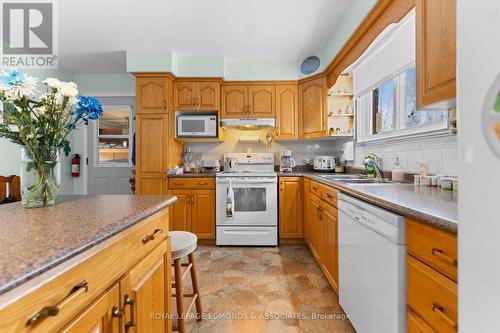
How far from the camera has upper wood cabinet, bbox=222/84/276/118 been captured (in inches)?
135

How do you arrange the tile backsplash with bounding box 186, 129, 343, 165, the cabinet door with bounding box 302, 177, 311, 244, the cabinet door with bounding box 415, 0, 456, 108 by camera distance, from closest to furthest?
the cabinet door with bounding box 415, 0, 456, 108
the cabinet door with bounding box 302, 177, 311, 244
the tile backsplash with bounding box 186, 129, 343, 165

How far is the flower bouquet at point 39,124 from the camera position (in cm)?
85

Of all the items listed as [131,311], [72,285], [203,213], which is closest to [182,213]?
[203,213]

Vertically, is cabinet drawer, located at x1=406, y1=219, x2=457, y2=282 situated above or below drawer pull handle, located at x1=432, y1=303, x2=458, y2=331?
above

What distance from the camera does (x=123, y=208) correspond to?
38.5 inches

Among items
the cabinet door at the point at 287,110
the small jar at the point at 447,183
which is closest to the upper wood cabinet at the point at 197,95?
the cabinet door at the point at 287,110

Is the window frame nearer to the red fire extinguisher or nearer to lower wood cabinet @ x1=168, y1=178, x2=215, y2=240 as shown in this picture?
the red fire extinguisher

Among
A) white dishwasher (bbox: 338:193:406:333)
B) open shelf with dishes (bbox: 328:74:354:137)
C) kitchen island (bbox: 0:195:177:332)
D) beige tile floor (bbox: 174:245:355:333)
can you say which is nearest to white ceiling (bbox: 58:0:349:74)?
open shelf with dishes (bbox: 328:74:354:137)

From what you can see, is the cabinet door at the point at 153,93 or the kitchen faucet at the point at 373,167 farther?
the cabinet door at the point at 153,93

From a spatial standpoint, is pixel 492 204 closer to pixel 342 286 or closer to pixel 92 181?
pixel 342 286

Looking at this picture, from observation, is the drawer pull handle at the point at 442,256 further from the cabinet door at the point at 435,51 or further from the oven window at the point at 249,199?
the oven window at the point at 249,199

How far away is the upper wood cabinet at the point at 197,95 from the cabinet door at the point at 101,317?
9.43 ft

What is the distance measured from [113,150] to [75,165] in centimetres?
60

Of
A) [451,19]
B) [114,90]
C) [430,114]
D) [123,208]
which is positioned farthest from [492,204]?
[114,90]
